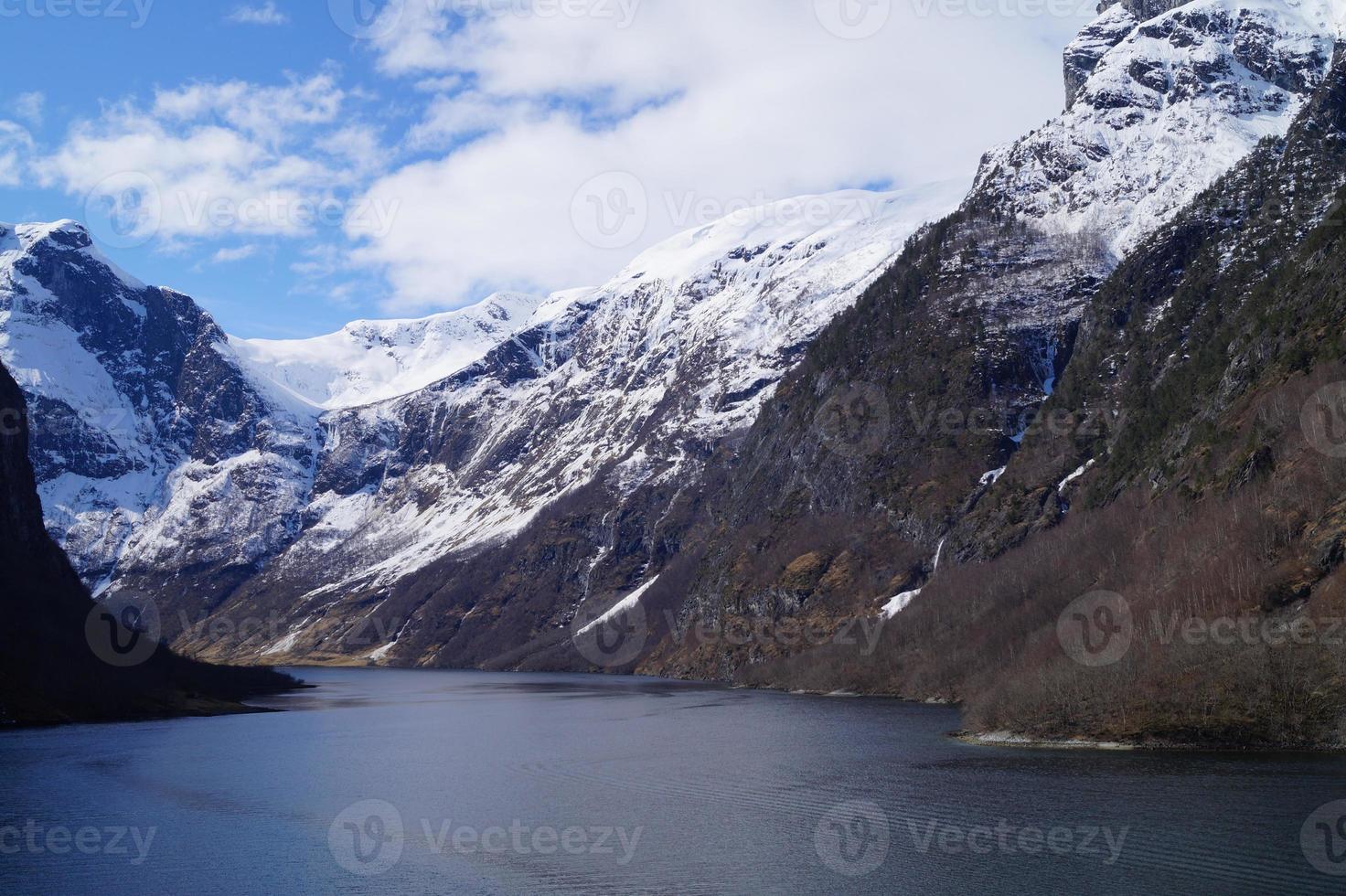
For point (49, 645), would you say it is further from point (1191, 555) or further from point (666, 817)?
point (1191, 555)

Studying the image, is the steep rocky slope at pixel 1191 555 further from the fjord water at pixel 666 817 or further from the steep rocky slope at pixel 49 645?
the steep rocky slope at pixel 49 645

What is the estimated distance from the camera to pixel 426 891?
5372 centimetres

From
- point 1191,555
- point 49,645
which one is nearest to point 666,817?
point 1191,555

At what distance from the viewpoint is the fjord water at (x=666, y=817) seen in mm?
54469

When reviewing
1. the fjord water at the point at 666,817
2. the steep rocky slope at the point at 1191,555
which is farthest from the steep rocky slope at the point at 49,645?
the steep rocky slope at the point at 1191,555

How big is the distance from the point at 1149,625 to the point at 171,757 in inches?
3580

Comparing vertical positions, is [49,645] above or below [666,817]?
above

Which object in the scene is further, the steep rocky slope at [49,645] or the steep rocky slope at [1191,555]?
the steep rocky slope at [49,645]

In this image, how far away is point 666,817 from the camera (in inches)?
2771

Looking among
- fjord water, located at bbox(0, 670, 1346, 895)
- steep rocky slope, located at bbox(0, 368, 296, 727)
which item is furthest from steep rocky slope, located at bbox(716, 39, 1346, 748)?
steep rocky slope, located at bbox(0, 368, 296, 727)

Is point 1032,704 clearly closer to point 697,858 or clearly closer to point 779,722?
point 779,722

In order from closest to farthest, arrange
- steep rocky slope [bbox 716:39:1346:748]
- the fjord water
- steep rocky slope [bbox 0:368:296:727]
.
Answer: the fjord water, steep rocky slope [bbox 716:39:1346:748], steep rocky slope [bbox 0:368:296:727]

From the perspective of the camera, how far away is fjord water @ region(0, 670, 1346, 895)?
179ft

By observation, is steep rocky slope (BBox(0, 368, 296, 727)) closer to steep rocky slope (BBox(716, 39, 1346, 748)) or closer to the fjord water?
the fjord water
